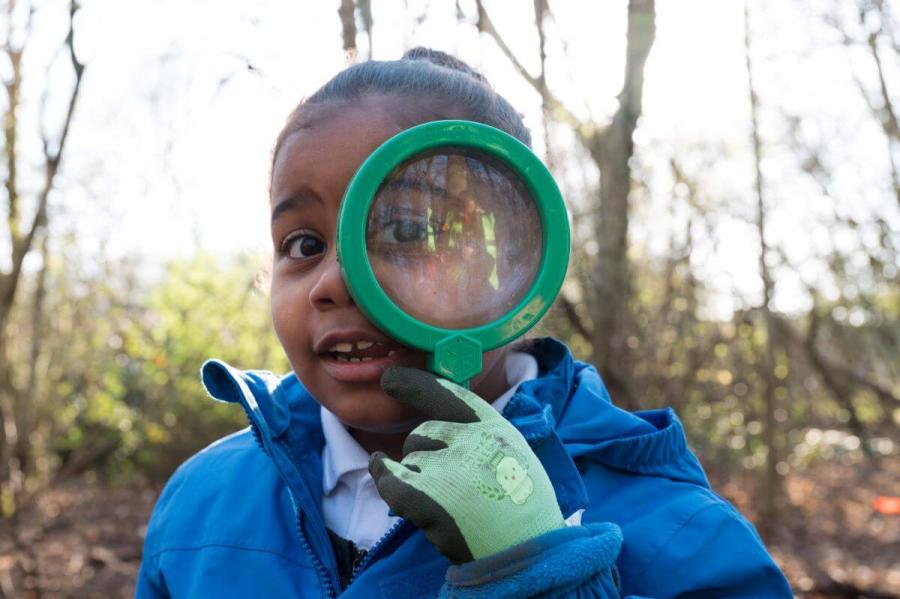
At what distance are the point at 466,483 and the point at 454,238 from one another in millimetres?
497

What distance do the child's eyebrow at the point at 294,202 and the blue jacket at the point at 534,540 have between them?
370mm

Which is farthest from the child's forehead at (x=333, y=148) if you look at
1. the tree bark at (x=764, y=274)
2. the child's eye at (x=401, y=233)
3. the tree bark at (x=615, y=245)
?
the tree bark at (x=764, y=274)

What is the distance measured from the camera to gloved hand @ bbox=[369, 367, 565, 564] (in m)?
1.19

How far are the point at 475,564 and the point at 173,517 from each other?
94 centimetres

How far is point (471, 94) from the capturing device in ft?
5.45

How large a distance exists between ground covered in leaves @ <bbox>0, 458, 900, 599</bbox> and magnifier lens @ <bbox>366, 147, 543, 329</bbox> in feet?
13.4

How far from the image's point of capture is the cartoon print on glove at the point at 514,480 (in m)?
1.22

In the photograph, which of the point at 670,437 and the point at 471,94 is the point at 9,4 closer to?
the point at 471,94

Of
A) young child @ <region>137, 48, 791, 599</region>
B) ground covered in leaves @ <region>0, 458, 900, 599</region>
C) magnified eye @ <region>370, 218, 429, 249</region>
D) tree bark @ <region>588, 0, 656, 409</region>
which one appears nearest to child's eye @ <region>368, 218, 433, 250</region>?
magnified eye @ <region>370, 218, 429, 249</region>

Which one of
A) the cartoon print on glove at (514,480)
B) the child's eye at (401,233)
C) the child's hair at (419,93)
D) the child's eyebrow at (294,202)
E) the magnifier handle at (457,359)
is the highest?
the child's hair at (419,93)

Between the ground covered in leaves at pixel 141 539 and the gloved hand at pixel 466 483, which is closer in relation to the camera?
the gloved hand at pixel 466 483

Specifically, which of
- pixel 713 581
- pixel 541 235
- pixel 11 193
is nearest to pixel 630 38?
pixel 541 235

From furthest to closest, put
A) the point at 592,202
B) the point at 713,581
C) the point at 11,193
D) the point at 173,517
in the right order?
the point at 592,202 → the point at 11,193 → the point at 173,517 → the point at 713,581

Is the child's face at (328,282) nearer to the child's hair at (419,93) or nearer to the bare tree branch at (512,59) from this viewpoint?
the child's hair at (419,93)
